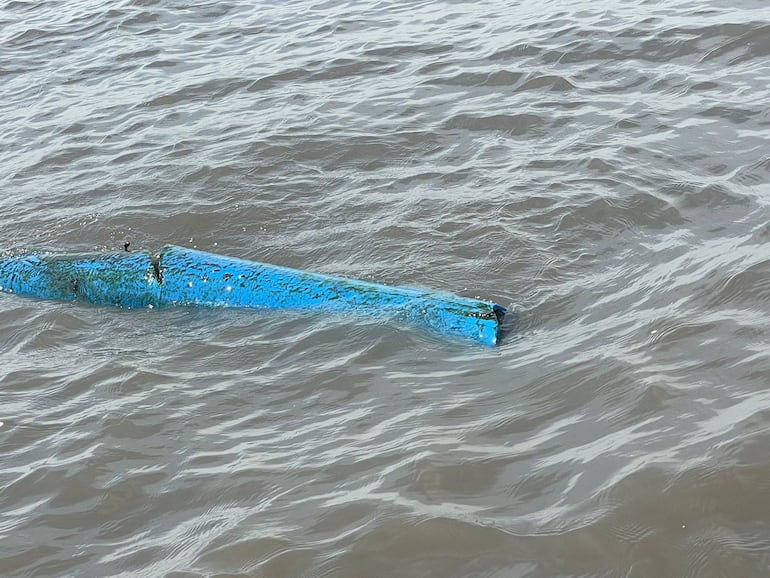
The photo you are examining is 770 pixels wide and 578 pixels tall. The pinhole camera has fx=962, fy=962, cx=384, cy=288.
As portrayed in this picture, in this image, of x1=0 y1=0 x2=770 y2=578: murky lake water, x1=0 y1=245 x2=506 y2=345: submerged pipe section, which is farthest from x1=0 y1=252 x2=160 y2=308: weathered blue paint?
x1=0 y1=0 x2=770 y2=578: murky lake water

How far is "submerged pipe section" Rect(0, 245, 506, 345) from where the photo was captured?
16.2ft

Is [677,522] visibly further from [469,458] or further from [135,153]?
[135,153]

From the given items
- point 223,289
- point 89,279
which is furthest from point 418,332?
point 89,279

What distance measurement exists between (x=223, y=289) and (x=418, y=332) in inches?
48.3

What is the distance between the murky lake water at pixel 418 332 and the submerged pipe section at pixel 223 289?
0.37 feet

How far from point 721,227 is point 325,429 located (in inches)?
111

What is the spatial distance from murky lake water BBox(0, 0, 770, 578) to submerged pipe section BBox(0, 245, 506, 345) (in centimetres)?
11

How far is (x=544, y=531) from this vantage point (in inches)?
137

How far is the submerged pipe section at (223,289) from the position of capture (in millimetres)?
4926

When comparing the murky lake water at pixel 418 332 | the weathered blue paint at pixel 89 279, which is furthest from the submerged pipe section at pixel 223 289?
the murky lake water at pixel 418 332

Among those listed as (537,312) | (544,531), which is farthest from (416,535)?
(537,312)

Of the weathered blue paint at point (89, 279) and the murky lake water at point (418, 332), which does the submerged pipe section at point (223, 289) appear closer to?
the weathered blue paint at point (89, 279)

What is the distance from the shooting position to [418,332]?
4.93 meters

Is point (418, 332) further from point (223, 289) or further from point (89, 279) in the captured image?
point (89, 279)
